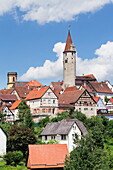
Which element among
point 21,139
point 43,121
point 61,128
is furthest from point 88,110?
point 21,139

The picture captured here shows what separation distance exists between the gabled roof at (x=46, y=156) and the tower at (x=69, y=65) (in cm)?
5251

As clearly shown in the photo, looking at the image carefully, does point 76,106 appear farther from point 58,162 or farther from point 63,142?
point 58,162

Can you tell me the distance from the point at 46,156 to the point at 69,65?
5703 centimetres

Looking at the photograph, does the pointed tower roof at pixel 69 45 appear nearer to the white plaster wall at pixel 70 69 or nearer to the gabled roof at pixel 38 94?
the white plaster wall at pixel 70 69

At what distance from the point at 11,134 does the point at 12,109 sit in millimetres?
29876

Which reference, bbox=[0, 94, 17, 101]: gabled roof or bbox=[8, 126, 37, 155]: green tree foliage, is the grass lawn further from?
bbox=[0, 94, 17, 101]: gabled roof

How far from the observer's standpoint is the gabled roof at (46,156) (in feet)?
169

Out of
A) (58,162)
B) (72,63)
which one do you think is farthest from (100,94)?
(58,162)

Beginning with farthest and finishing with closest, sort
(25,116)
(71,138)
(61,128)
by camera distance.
→ (25,116) → (61,128) → (71,138)

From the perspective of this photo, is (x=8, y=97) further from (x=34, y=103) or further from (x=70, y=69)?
(x=70, y=69)

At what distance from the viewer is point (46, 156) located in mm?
53344

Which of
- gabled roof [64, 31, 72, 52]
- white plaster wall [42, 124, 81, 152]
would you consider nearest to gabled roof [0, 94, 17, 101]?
gabled roof [64, 31, 72, 52]

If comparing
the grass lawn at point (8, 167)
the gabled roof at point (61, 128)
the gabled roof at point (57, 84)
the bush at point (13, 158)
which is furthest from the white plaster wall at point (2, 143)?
the gabled roof at point (57, 84)

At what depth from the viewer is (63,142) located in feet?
201
